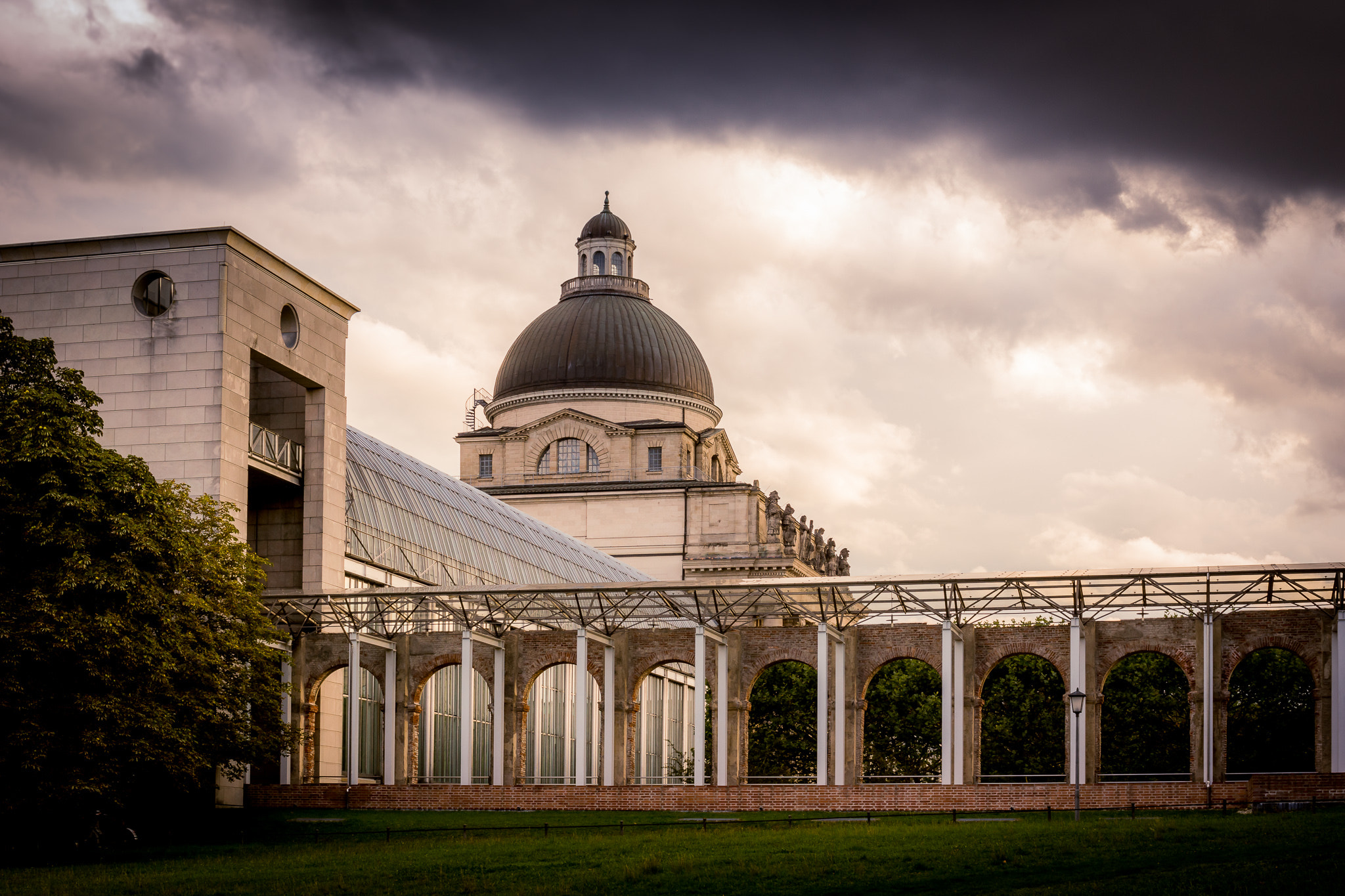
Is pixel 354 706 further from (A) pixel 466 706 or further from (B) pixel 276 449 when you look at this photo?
(B) pixel 276 449

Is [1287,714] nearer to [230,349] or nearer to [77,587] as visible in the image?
[230,349]

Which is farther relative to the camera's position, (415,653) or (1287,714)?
(1287,714)

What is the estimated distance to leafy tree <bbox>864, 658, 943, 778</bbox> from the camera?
274 feet

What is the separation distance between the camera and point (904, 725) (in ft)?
274

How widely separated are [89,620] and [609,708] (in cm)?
2033

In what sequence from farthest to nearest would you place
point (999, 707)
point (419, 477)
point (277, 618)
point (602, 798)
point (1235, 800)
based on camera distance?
1. point (999, 707)
2. point (419, 477)
3. point (277, 618)
4. point (602, 798)
5. point (1235, 800)

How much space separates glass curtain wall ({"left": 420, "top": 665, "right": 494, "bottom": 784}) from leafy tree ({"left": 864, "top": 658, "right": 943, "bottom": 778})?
829 inches

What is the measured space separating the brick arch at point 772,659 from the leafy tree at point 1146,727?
25.6 m

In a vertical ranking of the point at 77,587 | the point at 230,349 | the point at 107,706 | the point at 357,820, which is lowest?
the point at 357,820

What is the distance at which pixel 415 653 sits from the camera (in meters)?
58.2

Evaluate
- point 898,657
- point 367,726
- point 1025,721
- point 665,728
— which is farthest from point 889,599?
point 665,728

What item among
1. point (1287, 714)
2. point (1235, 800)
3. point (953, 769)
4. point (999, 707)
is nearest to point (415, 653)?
point (953, 769)

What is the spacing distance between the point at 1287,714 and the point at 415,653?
39005 mm

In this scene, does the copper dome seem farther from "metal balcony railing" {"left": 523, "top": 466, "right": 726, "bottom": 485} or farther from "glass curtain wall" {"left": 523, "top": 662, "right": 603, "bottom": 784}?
"glass curtain wall" {"left": 523, "top": 662, "right": 603, "bottom": 784}
